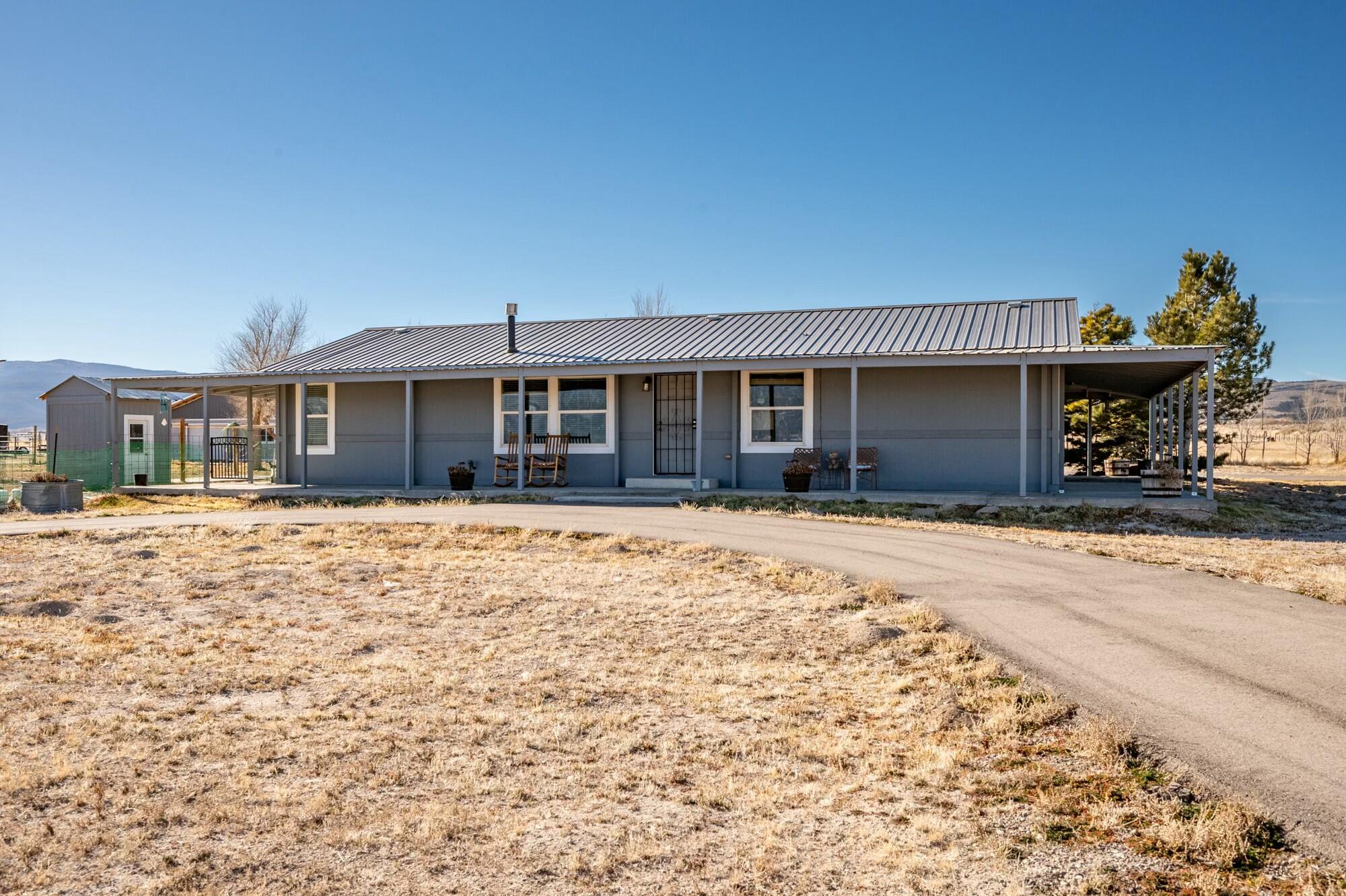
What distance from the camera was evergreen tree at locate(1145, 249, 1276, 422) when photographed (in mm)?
27438

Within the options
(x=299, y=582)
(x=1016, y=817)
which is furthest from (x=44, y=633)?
(x=1016, y=817)

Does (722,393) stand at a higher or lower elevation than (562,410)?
higher

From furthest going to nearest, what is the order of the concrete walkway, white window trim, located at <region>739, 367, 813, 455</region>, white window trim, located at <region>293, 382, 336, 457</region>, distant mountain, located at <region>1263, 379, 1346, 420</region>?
1. distant mountain, located at <region>1263, 379, 1346, 420</region>
2. white window trim, located at <region>293, 382, 336, 457</region>
3. white window trim, located at <region>739, 367, 813, 455</region>
4. the concrete walkway

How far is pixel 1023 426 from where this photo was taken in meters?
14.4

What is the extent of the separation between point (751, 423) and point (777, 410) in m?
0.49

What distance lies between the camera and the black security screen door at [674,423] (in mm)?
17250

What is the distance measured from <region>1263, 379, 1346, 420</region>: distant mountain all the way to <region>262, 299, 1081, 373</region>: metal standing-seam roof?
87.0 m

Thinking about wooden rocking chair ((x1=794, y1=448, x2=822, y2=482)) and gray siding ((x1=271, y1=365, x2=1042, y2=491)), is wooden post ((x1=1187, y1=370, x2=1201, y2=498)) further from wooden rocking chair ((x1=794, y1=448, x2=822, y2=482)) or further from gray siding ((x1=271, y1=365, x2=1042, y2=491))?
wooden rocking chair ((x1=794, y1=448, x2=822, y2=482))


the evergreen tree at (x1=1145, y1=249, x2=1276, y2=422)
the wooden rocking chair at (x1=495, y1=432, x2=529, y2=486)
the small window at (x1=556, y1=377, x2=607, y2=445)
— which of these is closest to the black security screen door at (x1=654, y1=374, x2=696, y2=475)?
the small window at (x1=556, y1=377, x2=607, y2=445)

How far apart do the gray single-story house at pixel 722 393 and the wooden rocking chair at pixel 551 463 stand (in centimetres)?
29

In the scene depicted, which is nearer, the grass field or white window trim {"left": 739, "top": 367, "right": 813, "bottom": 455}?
the grass field

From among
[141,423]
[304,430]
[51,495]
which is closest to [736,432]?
[304,430]

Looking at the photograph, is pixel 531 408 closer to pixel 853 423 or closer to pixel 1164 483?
pixel 853 423

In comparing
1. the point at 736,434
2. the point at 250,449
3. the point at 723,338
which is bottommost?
Result: the point at 250,449
